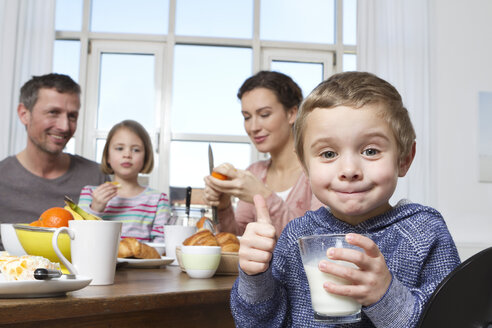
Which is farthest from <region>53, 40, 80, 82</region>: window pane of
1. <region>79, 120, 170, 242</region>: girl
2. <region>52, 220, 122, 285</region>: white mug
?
<region>52, 220, 122, 285</region>: white mug

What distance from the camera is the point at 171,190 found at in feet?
16.4

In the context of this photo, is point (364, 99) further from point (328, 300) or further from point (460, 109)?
point (460, 109)

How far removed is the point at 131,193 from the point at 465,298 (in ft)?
8.02

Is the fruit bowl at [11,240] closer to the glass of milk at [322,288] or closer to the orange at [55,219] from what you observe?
the orange at [55,219]

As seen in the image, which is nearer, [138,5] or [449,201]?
[449,201]

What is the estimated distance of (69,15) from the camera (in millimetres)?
5137

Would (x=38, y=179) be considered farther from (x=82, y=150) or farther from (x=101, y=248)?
(x=82, y=150)

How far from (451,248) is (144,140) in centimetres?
225

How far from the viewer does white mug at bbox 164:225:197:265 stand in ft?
5.58

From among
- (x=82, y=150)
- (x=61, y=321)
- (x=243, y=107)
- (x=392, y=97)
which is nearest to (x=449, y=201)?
(x=243, y=107)

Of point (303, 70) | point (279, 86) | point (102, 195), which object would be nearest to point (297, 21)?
point (303, 70)

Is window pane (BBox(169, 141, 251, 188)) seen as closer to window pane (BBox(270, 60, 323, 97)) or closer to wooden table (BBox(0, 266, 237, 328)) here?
window pane (BBox(270, 60, 323, 97))

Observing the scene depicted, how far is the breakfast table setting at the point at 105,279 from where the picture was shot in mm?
832

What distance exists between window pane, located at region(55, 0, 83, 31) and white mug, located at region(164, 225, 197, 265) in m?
4.07
